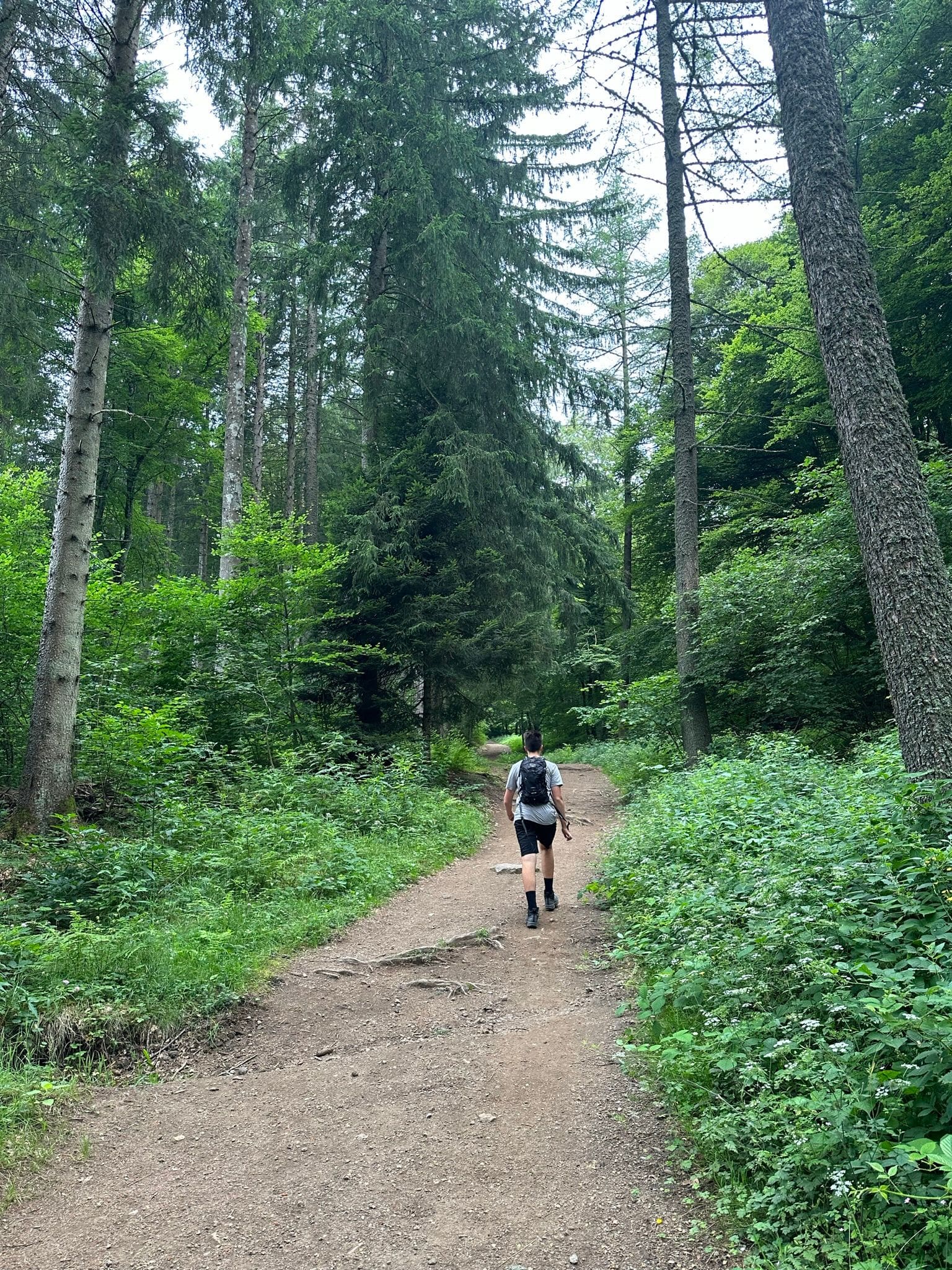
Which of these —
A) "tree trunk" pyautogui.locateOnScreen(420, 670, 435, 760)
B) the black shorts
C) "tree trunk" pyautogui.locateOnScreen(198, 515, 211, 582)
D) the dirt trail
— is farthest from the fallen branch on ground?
"tree trunk" pyautogui.locateOnScreen(198, 515, 211, 582)

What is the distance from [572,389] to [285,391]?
1397 centimetres

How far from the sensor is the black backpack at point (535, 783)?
275 inches

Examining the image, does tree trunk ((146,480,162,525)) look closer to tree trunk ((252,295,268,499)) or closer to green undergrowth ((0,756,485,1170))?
tree trunk ((252,295,268,499))

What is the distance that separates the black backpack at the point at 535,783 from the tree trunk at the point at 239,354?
8.98m

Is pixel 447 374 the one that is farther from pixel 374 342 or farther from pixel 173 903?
pixel 173 903

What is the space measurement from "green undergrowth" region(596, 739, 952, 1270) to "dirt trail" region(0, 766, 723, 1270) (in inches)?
13.2

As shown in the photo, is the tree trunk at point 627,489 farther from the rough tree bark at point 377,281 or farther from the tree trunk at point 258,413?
the tree trunk at point 258,413

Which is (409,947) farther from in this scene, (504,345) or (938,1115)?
(504,345)

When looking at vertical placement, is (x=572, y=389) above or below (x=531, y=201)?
below

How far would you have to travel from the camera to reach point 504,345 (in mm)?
14172

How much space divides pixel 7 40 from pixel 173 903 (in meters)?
9.68

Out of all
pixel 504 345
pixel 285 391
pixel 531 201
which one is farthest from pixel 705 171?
pixel 285 391

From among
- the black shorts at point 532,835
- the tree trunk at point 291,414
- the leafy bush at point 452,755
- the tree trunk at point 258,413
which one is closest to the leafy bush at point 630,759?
the leafy bush at point 452,755

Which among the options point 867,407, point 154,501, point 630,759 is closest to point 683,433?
point 867,407
